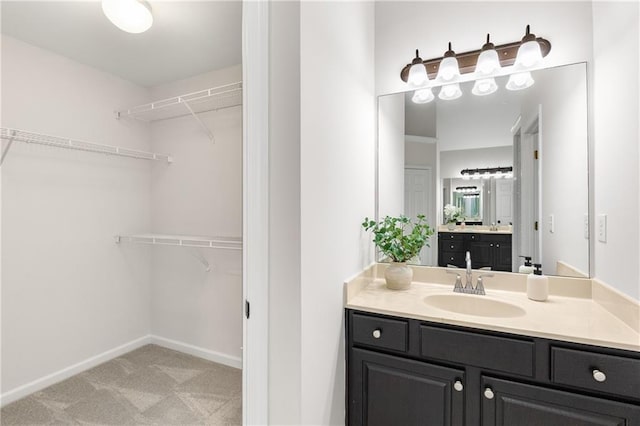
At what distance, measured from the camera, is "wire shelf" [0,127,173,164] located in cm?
195

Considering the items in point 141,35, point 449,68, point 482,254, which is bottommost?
point 482,254

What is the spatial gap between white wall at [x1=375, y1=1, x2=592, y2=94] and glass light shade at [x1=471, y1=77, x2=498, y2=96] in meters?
0.20

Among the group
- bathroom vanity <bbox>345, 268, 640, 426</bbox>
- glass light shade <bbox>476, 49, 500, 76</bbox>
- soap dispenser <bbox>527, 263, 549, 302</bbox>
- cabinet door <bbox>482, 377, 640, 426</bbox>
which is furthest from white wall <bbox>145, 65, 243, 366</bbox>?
soap dispenser <bbox>527, 263, 549, 302</bbox>

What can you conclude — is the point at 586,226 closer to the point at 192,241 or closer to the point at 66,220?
the point at 192,241

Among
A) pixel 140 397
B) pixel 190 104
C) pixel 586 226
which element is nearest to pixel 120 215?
pixel 190 104

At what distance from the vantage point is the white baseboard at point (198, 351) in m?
2.54

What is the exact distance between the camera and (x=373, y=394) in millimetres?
1429

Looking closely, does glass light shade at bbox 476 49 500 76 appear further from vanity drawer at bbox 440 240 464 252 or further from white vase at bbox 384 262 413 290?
white vase at bbox 384 262 413 290

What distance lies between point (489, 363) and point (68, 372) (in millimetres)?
2821

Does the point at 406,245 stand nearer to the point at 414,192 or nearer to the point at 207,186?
the point at 414,192

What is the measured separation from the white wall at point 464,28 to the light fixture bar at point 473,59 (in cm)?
4

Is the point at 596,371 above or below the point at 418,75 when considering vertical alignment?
below

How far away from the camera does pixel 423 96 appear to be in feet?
6.36

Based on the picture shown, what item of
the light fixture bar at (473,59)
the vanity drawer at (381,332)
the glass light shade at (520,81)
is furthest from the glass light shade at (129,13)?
the glass light shade at (520,81)
